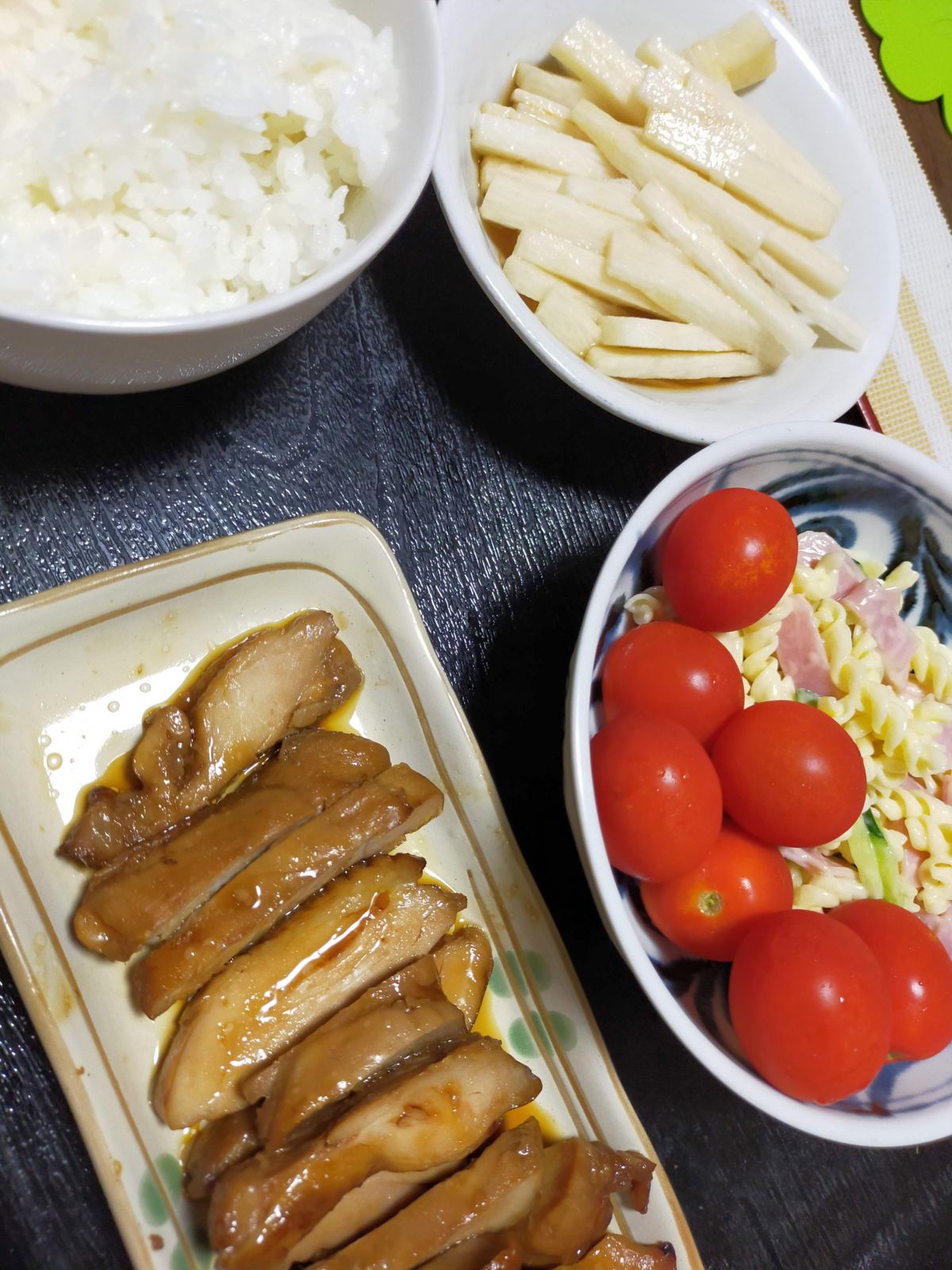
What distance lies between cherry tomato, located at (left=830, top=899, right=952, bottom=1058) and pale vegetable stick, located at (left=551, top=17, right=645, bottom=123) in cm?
132

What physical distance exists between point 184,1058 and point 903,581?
1.24 metres

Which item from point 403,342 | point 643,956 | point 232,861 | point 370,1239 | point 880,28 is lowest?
point 370,1239

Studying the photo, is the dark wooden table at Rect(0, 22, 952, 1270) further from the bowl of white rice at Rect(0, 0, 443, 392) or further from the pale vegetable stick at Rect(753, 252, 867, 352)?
the pale vegetable stick at Rect(753, 252, 867, 352)

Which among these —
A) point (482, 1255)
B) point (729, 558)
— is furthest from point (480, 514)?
point (482, 1255)

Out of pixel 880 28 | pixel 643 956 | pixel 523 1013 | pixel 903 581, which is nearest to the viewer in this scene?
pixel 643 956

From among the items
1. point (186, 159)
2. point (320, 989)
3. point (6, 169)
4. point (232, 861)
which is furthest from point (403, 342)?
point (320, 989)

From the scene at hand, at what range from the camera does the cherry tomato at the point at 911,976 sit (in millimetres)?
1250

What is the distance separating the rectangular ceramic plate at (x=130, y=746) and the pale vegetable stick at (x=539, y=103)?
2.59 ft

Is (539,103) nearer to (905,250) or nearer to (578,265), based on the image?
(578,265)

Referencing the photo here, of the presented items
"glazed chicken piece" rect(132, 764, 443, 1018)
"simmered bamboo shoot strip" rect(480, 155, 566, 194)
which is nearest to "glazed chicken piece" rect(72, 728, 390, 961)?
"glazed chicken piece" rect(132, 764, 443, 1018)

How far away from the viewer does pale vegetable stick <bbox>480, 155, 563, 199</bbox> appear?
1555 millimetres

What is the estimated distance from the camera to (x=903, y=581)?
1.54m

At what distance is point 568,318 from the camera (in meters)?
1.52

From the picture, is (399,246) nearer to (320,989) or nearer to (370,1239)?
(320,989)
